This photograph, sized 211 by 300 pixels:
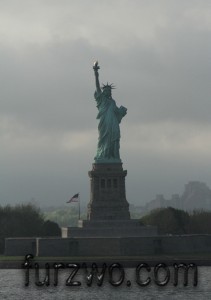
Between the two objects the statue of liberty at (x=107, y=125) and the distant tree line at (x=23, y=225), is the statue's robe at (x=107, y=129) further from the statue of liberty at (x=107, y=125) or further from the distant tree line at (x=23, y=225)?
the distant tree line at (x=23, y=225)

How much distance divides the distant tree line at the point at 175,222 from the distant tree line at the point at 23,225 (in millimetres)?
9759

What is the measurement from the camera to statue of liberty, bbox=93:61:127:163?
82.1 metres

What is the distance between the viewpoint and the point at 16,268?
68938mm

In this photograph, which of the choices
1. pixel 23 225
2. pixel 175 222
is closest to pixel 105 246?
pixel 23 225

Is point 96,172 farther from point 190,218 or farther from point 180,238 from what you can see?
point 190,218

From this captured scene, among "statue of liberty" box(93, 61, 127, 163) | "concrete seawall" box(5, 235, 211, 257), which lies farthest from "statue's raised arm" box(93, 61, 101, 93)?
"concrete seawall" box(5, 235, 211, 257)

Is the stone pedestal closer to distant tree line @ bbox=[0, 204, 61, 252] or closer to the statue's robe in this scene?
the statue's robe

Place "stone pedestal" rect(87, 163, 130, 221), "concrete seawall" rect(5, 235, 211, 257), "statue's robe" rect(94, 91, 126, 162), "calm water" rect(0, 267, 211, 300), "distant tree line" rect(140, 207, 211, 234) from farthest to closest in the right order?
"distant tree line" rect(140, 207, 211, 234), "statue's robe" rect(94, 91, 126, 162), "stone pedestal" rect(87, 163, 130, 221), "concrete seawall" rect(5, 235, 211, 257), "calm water" rect(0, 267, 211, 300)

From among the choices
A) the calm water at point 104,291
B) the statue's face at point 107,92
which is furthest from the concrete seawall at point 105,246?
the calm water at point 104,291

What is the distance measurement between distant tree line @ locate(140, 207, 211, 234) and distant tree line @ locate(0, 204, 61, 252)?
976cm

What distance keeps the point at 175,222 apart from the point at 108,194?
15947mm

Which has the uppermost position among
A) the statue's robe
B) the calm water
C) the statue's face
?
the statue's face

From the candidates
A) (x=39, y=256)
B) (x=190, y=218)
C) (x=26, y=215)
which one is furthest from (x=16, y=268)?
(x=190, y=218)

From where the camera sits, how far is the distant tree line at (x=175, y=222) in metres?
94.2
